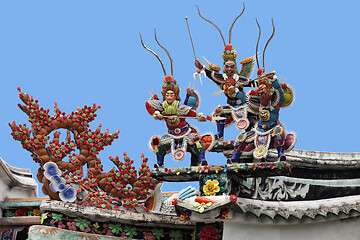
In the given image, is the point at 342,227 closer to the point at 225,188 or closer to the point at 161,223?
the point at 225,188

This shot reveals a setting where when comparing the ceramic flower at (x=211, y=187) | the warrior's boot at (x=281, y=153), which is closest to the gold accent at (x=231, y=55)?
the warrior's boot at (x=281, y=153)

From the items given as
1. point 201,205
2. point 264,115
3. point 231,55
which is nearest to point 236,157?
point 264,115

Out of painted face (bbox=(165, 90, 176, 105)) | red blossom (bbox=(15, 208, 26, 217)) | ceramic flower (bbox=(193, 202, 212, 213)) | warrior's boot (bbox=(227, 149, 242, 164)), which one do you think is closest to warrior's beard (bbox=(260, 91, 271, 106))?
warrior's boot (bbox=(227, 149, 242, 164))

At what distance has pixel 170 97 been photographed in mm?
11961

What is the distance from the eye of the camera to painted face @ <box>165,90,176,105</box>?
12.0m

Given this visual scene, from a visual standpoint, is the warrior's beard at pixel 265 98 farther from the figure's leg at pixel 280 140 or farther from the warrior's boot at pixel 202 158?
the warrior's boot at pixel 202 158

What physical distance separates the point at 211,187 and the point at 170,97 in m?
1.57

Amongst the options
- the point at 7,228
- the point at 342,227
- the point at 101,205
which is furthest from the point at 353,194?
the point at 7,228

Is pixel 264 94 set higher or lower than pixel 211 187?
higher

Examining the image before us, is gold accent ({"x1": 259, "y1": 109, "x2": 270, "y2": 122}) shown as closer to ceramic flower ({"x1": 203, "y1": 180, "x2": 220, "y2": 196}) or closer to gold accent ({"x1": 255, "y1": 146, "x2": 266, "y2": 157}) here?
gold accent ({"x1": 255, "y1": 146, "x2": 266, "y2": 157})

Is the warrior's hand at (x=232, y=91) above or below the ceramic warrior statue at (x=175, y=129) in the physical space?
above

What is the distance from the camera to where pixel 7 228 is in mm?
13609

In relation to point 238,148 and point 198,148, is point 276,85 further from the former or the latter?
point 198,148

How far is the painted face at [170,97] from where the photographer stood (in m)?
12.0
